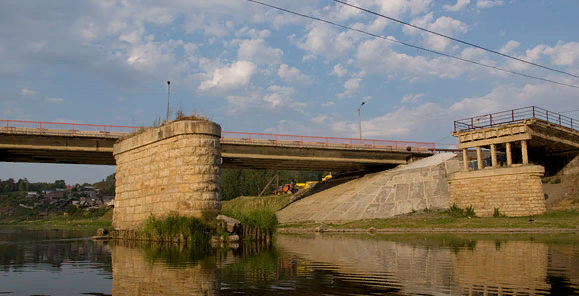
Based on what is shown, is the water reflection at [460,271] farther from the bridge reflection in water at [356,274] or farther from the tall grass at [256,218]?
the tall grass at [256,218]

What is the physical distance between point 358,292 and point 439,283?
2.14 metres

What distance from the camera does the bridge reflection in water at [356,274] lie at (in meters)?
8.96

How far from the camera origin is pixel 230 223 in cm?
2323

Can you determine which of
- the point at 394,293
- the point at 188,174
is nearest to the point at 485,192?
the point at 188,174

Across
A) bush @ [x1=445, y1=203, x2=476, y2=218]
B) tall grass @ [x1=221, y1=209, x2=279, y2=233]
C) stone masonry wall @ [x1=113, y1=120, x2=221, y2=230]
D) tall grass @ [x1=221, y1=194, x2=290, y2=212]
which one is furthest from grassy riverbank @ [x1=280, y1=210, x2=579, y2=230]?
tall grass @ [x1=221, y1=194, x2=290, y2=212]

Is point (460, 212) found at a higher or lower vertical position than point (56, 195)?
lower

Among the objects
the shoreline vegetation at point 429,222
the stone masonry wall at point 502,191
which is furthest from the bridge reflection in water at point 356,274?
the stone masonry wall at point 502,191

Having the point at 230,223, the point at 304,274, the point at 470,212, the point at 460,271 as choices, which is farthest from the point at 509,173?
the point at 304,274

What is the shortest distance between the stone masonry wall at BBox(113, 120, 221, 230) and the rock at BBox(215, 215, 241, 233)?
1.82ft

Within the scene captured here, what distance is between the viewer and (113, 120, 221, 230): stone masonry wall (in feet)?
76.1

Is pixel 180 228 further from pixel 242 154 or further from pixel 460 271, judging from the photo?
pixel 242 154

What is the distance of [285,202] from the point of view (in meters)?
70.9

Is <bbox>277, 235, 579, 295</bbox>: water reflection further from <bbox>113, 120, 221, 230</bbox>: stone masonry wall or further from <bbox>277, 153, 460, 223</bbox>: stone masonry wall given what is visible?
<bbox>277, 153, 460, 223</bbox>: stone masonry wall

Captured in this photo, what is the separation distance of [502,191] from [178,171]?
2948cm
